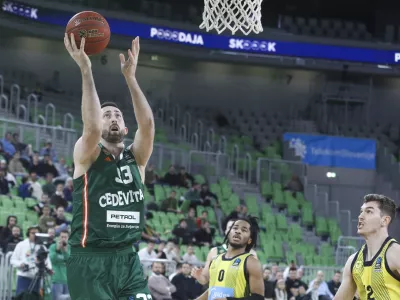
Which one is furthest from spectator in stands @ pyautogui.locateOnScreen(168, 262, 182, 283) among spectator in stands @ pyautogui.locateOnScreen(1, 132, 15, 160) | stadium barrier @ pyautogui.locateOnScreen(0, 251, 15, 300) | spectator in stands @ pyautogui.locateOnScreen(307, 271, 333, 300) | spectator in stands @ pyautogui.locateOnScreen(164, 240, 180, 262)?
spectator in stands @ pyautogui.locateOnScreen(1, 132, 15, 160)

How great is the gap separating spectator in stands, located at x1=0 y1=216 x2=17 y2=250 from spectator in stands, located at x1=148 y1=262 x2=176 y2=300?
7.32 ft

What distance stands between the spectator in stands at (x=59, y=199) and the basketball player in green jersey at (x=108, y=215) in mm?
9236

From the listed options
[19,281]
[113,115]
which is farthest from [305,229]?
[113,115]

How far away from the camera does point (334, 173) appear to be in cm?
2594

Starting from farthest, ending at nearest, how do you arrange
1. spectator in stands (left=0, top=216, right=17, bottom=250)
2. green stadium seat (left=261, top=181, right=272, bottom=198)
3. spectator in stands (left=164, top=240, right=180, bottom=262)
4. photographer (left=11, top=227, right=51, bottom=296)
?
green stadium seat (left=261, top=181, right=272, bottom=198)
spectator in stands (left=164, top=240, right=180, bottom=262)
spectator in stands (left=0, top=216, right=17, bottom=250)
photographer (left=11, top=227, right=51, bottom=296)

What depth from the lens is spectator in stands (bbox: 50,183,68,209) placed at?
15367mm

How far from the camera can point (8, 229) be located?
1352cm

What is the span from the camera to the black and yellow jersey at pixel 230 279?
330 inches

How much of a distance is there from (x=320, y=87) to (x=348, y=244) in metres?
8.62

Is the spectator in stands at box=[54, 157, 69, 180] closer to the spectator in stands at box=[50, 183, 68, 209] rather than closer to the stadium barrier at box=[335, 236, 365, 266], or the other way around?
A: the spectator in stands at box=[50, 183, 68, 209]

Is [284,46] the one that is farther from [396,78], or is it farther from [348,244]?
[348,244]

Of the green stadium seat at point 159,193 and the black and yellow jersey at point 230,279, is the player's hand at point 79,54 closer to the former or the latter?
the black and yellow jersey at point 230,279

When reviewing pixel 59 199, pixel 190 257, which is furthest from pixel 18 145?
pixel 190 257

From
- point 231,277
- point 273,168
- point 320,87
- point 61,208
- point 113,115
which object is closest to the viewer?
point 113,115
